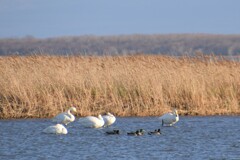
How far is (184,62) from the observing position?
2097cm

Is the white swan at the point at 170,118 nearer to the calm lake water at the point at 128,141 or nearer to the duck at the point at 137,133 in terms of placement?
the calm lake water at the point at 128,141

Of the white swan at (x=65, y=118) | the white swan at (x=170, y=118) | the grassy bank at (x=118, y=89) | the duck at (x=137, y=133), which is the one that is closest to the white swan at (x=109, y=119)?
the white swan at (x=65, y=118)

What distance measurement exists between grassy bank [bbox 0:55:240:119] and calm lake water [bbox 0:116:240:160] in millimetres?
451

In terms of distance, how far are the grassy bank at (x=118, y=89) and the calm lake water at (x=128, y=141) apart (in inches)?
17.7

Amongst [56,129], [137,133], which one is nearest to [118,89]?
[137,133]

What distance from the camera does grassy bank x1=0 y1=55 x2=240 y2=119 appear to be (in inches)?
739

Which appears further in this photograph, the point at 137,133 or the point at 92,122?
the point at 92,122

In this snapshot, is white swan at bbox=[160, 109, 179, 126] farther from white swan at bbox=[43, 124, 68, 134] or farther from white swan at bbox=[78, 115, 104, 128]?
white swan at bbox=[43, 124, 68, 134]

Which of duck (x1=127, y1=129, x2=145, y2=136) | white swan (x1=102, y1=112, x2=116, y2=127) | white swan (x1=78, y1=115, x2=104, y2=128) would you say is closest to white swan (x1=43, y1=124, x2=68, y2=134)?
white swan (x1=78, y1=115, x2=104, y2=128)

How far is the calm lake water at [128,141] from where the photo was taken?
14055 millimetres

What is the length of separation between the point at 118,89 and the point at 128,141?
4.07 metres

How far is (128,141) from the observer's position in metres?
15.6

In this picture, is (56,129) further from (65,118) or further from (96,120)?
Result: (96,120)

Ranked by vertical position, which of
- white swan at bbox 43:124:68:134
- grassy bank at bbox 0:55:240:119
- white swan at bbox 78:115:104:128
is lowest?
white swan at bbox 43:124:68:134
